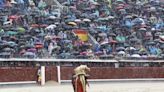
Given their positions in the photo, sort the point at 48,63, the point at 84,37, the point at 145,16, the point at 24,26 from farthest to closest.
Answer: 1. the point at 145,16
2. the point at 84,37
3. the point at 24,26
4. the point at 48,63

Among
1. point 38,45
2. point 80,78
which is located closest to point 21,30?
point 38,45

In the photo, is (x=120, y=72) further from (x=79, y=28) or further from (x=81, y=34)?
(x=79, y=28)

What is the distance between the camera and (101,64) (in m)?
20.4

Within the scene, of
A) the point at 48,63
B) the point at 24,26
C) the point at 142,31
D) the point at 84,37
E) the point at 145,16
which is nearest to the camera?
the point at 48,63

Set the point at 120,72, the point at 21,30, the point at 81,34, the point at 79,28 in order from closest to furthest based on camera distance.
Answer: the point at 21,30 < the point at 120,72 < the point at 81,34 < the point at 79,28

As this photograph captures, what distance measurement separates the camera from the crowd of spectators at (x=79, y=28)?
62.5ft

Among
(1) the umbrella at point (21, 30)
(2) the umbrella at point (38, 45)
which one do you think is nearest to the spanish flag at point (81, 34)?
(1) the umbrella at point (21, 30)

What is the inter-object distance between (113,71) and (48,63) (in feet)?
10.4

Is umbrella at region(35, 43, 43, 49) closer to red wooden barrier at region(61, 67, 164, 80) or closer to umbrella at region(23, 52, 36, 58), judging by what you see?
umbrella at region(23, 52, 36, 58)

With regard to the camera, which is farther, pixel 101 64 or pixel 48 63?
pixel 101 64

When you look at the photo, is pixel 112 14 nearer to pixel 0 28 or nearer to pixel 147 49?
pixel 147 49

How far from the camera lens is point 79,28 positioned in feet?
73.7

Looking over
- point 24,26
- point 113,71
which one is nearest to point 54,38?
point 24,26

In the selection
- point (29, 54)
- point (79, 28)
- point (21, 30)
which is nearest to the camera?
point (29, 54)
